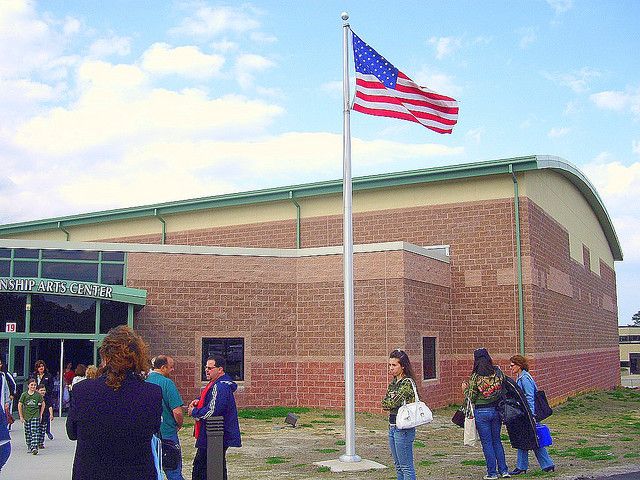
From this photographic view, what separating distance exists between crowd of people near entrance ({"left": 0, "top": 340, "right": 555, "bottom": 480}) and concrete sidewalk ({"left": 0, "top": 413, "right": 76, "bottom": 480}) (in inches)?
12.2

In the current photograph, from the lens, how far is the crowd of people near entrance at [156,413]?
174 inches

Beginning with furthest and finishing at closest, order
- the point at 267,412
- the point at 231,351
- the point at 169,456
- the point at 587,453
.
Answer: the point at 231,351 < the point at 267,412 < the point at 587,453 < the point at 169,456

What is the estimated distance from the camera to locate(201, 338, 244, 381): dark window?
22509 mm

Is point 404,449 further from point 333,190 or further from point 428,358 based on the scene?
point 333,190

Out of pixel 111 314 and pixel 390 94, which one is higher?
pixel 390 94

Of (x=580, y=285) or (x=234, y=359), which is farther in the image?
(x=580, y=285)

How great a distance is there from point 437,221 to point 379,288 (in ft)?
14.2

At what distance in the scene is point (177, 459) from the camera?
25.3 ft

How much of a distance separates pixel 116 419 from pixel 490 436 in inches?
294

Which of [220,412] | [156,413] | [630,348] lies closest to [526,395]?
[220,412]

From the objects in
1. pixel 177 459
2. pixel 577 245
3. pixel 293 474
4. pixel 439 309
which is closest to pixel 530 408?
pixel 293 474

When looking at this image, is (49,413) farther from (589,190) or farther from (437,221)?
(589,190)

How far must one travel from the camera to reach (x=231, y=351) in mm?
22688

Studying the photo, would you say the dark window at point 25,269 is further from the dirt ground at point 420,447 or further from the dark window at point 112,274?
the dirt ground at point 420,447
